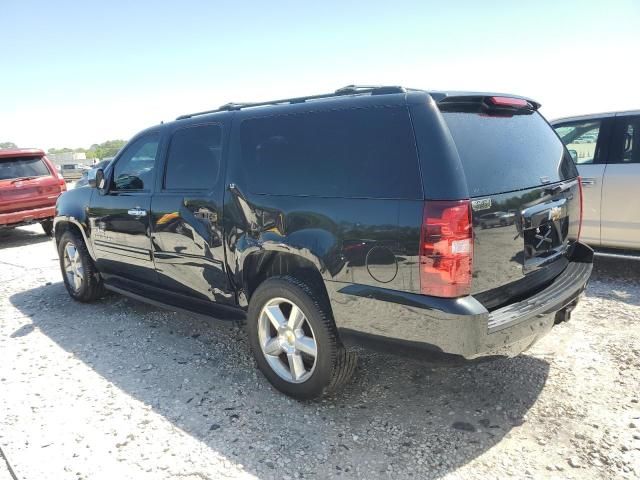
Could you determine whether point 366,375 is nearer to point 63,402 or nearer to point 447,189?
point 447,189

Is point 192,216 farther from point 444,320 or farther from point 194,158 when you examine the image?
point 444,320

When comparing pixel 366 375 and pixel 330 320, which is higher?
pixel 330 320

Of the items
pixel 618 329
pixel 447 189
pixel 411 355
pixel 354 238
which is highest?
pixel 447 189

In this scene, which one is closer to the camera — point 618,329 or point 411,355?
point 411,355

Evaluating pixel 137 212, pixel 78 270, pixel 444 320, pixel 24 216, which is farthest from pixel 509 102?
pixel 24 216

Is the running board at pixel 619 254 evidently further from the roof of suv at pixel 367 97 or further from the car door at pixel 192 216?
the car door at pixel 192 216

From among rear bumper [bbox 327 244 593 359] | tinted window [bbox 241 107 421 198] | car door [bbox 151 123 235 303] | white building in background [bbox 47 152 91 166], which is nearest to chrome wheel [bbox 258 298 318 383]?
rear bumper [bbox 327 244 593 359]

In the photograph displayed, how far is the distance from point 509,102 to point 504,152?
0.35 meters

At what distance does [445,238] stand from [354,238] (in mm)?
506

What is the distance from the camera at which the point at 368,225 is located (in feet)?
8.55

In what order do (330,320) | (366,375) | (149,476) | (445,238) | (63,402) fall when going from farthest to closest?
(366,375), (63,402), (330,320), (149,476), (445,238)

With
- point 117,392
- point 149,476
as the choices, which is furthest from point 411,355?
point 117,392

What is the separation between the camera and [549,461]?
99.5 inches

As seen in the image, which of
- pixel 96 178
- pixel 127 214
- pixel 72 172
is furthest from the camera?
pixel 72 172
